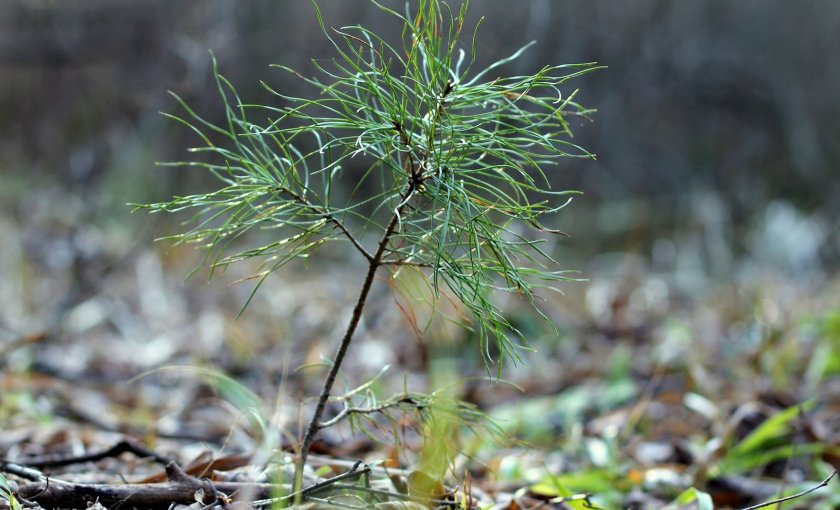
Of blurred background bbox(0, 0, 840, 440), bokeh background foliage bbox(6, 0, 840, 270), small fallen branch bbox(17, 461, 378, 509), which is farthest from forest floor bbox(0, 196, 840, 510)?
bokeh background foliage bbox(6, 0, 840, 270)

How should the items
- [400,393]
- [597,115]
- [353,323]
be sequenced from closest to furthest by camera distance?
1. [353,323]
2. [400,393]
3. [597,115]

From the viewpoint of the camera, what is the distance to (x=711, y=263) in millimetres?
5703

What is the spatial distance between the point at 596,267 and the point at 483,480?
4373 mm

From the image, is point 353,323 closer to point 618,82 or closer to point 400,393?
point 400,393

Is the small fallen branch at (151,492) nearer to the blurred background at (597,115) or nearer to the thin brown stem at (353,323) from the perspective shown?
the thin brown stem at (353,323)

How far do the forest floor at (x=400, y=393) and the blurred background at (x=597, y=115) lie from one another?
1.48 ft

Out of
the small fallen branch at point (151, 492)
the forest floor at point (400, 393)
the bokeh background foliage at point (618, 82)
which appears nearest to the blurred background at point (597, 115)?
the bokeh background foliage at point (618, 82)

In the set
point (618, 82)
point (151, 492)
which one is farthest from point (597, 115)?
point (151, 492)

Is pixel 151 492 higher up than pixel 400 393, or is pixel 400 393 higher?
pixel 400 393

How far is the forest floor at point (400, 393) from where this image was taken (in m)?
1.20

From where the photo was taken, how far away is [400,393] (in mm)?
1102

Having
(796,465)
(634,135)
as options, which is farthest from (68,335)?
(634,135)

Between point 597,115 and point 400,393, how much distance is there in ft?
21.3

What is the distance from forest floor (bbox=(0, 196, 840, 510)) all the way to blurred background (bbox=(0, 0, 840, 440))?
45 cm
